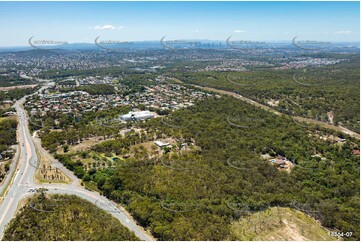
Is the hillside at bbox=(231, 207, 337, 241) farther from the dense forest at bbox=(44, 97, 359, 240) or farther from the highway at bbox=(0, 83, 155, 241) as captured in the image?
the highway at bbox=(0, 83, 155, 241)

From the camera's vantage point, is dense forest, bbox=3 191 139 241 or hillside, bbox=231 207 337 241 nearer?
dense forest, bbox=3 191 139 241

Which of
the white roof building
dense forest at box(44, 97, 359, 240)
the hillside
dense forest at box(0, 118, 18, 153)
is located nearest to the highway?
dense forest at box(44, 97, 359, 240)

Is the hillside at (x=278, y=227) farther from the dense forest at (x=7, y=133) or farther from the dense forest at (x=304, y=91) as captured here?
the dense forest at (x=7, y=133)

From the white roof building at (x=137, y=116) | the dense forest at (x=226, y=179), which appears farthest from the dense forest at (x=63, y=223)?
the white roof building at (x=137, y=116)

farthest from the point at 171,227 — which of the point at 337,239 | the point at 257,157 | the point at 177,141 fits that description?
the point at 177,141

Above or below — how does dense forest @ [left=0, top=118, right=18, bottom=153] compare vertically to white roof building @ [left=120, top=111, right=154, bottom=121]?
below

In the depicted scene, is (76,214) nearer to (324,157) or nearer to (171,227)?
(171,227)

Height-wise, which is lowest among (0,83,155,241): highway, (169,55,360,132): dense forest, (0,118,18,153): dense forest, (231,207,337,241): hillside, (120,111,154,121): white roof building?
(231,207,337,241): hillside

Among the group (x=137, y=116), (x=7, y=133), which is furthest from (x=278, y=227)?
(x=7, y=133)
